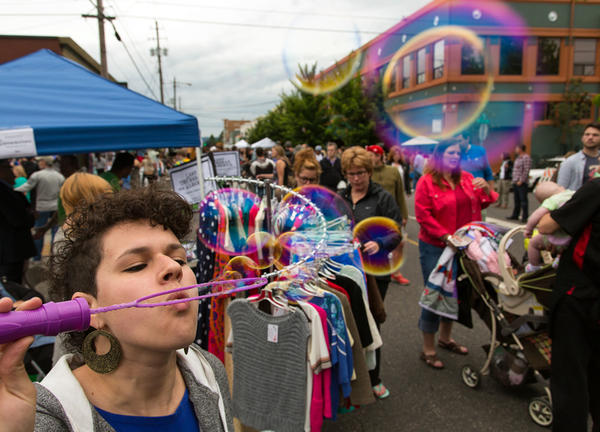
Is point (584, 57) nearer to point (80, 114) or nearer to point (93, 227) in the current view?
point (80, 114)

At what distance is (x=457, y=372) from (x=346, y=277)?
6.31ft

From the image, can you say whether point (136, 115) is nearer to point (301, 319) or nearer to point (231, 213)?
point (231, 213)

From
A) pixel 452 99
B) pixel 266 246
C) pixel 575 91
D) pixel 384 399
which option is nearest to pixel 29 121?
pixel 266 246

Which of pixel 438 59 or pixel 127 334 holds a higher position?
pixel 438 59

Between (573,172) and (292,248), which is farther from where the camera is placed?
(573,172)

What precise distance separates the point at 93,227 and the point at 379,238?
2.50 metres

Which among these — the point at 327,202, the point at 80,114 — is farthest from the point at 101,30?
the point at 327,202

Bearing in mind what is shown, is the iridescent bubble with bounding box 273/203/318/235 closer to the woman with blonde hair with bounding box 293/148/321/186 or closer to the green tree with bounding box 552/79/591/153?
the woman with blonde hair with bounding box 293/148/321/186

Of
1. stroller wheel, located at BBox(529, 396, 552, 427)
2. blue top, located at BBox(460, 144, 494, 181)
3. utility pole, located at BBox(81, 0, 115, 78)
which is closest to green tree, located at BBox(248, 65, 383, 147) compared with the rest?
utility pole, located at BBox(81, 0, 115, 78)

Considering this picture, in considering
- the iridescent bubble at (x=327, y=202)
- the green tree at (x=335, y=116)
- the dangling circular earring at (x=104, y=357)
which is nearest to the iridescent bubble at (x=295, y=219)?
the iridescent bubble at (x=327, y=202)

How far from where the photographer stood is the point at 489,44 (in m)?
24.2

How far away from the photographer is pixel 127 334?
0.96 m

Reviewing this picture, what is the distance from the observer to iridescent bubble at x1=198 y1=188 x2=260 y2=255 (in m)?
2.40

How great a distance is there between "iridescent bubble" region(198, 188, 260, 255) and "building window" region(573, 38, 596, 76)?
31.2 metres
